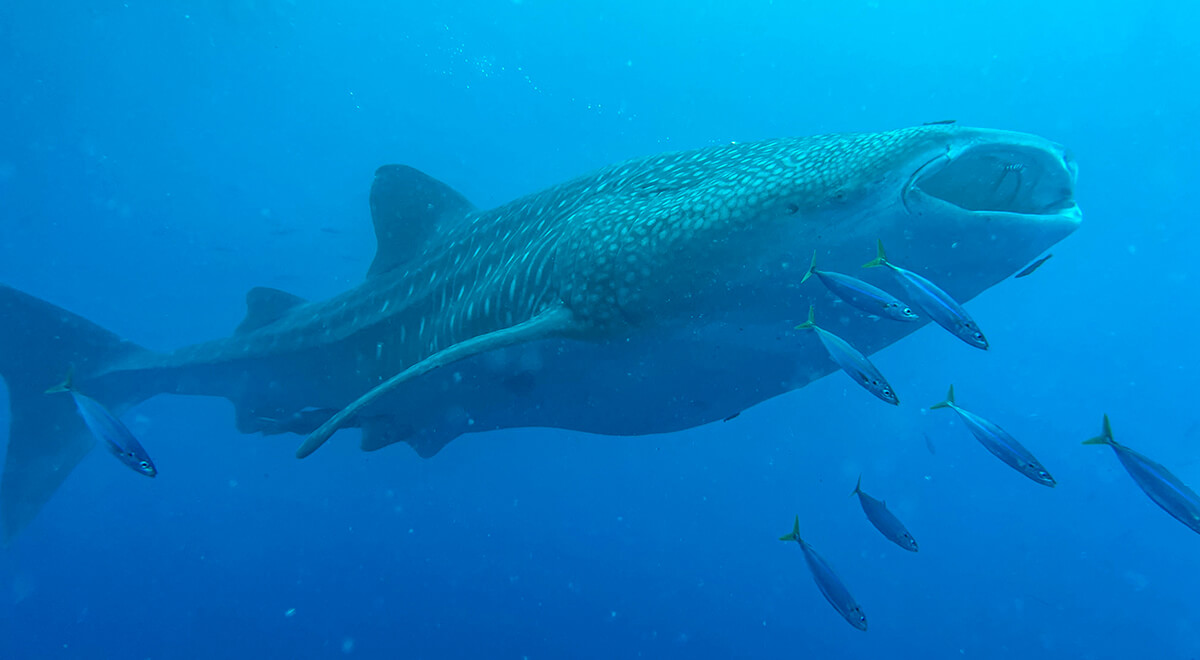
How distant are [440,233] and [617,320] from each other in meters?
2.76

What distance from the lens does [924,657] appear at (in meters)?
16.6

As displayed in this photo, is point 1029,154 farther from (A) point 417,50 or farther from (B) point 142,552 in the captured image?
(A) point 417,50

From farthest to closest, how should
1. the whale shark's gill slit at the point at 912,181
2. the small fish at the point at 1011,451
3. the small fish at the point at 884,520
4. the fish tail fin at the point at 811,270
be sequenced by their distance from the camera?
the small fish at the point at 884,520
the small fish at the point at 1011,451
the fish tail fin at the point at 811,270
the whale shark's gill slit at the point at 912,181

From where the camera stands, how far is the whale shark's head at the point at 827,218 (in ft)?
7.96

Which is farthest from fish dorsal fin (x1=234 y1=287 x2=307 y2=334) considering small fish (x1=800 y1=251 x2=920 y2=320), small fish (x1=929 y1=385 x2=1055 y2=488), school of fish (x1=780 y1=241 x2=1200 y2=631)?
small fish (x1=929 y1=385 x2=1055 y2=488)

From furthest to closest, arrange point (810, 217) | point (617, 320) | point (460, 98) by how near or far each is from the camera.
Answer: point (460, 98), point (617, 320), point (810, 217)

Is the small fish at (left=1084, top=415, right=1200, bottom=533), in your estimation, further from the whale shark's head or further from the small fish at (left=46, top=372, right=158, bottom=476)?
the small fish at (left=46, top=372, right=158, bottom=476)

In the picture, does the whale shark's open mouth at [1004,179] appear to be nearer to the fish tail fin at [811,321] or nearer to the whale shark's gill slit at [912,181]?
the whale shark's gill slit at [912,181]

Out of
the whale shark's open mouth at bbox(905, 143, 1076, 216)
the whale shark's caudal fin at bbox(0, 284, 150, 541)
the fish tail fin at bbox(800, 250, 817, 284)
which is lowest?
the whale shark's caudal fin at bbox(0, 284, 150, 541)

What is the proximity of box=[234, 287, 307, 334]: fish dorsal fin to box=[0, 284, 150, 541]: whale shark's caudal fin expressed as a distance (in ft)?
4.81

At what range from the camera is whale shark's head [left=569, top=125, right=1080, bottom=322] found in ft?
7.96

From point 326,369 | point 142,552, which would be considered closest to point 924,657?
point 326,369

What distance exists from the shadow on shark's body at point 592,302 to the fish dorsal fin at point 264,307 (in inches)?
0.7

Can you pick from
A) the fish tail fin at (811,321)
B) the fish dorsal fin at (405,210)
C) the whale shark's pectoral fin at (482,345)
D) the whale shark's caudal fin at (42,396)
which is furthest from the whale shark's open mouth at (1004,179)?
the whale shark's caudal fin at (42,396)
